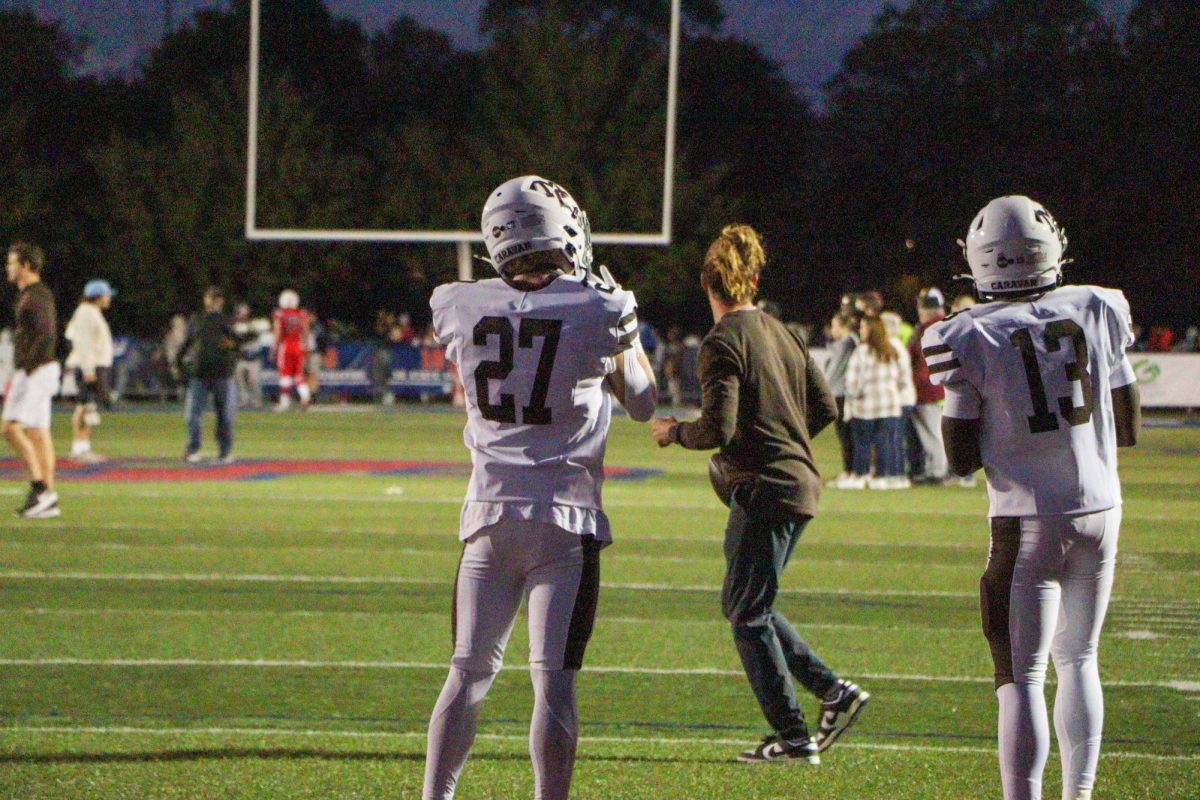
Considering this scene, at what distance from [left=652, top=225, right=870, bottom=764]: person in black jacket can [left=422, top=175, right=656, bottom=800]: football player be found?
1.23 meters

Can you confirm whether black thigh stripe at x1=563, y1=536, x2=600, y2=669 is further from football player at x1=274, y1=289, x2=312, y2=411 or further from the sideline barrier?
the sideline barrier

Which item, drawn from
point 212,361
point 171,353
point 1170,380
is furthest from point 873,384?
point 171,353

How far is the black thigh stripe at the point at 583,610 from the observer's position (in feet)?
14.1

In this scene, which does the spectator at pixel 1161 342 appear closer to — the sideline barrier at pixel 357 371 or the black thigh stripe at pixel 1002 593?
the sideline barrier at pixel 357 371

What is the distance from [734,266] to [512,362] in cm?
156

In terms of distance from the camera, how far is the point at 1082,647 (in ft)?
15.2

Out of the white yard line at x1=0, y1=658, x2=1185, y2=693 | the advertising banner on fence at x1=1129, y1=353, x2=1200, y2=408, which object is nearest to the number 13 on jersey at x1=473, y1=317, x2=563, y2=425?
the white yard line at x1=0, y1=658, x2=1185, y2=693

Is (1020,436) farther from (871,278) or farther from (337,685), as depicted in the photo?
(871,278)

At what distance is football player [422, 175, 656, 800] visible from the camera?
14.0ft

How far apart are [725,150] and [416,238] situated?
2980 centimetres

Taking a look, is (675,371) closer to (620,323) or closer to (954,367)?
(954,367)

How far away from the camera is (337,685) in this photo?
7.05 m

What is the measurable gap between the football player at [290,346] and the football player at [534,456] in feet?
70.2

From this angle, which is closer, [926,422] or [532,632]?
[532,632]
